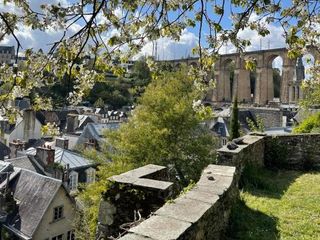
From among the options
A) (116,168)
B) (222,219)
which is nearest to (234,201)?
(222,219)

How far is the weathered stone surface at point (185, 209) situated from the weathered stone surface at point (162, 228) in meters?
0.11

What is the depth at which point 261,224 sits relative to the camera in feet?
18.0

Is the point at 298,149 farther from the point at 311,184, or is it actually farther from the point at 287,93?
the point at 287,93

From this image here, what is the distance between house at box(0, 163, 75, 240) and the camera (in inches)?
591

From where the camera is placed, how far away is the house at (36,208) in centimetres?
1501

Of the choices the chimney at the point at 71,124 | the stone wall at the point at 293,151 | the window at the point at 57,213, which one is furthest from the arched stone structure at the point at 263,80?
the stone wall at the point at 293,151

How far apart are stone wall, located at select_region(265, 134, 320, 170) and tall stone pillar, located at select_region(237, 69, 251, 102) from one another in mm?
60063

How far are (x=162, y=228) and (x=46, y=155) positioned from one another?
686 inches

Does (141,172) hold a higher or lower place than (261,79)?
lower

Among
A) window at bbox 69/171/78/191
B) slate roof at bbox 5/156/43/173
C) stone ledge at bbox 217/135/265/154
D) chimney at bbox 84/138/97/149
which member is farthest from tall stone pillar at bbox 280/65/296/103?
stone ledge at bbox 217/135/265/154

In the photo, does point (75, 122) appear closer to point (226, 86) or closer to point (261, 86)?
point (261, 86)

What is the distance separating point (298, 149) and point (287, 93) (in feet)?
174

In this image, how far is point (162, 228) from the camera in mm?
3098

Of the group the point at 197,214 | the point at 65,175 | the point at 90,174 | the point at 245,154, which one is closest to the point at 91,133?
the point at 90,174
